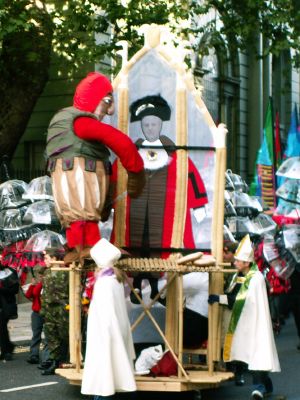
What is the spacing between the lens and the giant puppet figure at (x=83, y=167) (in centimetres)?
973

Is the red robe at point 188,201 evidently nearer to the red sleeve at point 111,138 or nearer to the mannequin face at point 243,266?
the mannequin face at point 243,266

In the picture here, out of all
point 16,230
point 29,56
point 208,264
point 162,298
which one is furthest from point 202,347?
point 29,56

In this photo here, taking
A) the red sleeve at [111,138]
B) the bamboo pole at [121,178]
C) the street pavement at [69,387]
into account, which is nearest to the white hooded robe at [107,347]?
the red sleeve at [111,138]

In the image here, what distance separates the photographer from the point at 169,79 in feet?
35.0

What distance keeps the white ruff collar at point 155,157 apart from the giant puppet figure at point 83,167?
0.73 meters

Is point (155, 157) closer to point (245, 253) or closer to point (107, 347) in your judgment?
point (245, 253)

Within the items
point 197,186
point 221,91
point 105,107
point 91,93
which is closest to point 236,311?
point 197,186

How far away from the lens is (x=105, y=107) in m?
10.2

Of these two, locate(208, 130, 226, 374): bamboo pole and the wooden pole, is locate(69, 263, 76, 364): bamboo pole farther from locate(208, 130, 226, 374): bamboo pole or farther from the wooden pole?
locate(208, 130, 226, 374): bamboo pole

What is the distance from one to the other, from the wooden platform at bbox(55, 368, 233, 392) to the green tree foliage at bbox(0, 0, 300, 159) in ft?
29.4

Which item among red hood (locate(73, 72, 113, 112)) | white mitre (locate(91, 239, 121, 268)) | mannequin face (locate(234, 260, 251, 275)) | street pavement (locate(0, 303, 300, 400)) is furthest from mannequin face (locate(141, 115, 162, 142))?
street pavement (locate(0, 303, 300, 400))

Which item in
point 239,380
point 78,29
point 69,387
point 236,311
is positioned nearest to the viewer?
point 236,311

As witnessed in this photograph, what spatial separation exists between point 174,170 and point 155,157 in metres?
0.23

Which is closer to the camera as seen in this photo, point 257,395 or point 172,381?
point 172,381
